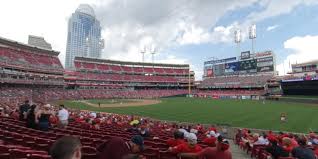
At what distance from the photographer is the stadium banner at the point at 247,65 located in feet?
298

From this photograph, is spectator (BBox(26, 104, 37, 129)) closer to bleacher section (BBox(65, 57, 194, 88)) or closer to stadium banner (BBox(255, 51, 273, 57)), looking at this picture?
bleacher section (BBox(65, 57, 194, 88))

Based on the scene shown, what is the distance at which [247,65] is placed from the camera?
303 ft

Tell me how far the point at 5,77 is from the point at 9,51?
1149cm

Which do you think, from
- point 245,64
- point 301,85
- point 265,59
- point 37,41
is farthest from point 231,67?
point 37,41

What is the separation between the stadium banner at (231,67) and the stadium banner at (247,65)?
6.15ft

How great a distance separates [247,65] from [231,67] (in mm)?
8048

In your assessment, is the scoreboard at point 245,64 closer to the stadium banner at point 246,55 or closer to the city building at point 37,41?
the stadium banner at point 246,55

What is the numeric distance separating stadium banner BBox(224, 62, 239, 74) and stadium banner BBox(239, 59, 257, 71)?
1.88 meters

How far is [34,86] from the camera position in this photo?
70938 mm

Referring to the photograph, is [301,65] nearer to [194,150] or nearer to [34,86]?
[34,86]

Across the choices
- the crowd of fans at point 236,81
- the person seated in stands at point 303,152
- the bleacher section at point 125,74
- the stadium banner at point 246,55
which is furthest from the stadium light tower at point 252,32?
the person seated in stands at point 303,152

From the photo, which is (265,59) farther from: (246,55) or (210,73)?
(210,73)

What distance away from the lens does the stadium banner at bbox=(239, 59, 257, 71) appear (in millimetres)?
90875

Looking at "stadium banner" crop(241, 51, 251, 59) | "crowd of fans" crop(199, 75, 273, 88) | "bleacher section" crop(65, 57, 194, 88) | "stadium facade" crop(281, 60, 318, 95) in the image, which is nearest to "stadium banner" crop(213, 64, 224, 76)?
"crowd of fans" crop(199, 75, 273, 88)
